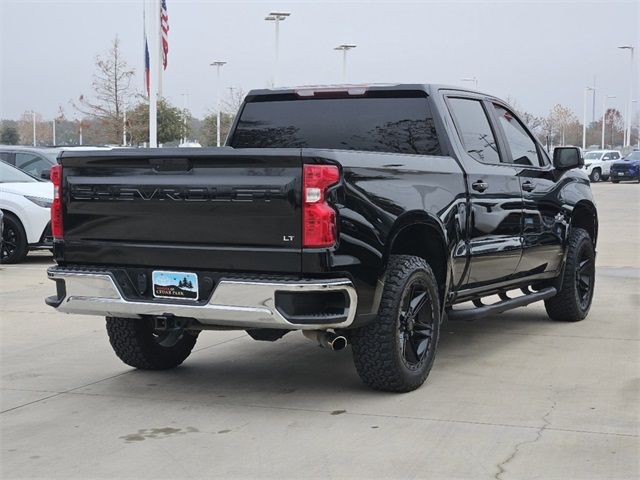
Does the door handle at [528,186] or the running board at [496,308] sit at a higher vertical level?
the door handle at [528,186]

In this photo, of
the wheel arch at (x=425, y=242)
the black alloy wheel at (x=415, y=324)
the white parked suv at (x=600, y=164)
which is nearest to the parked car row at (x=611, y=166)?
the white parked suv at (x=600, y=164)

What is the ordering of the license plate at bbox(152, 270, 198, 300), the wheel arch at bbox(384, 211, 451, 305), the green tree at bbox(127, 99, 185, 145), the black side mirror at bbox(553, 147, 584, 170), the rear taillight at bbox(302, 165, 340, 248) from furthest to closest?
the green tree at bbox(127, 99, 185, 145) → the black side mirror at bbox(553, 147, 584, 170) → the wheel arch at bbox(384, 211, 451, 305) → the license plate at bbox(152, 270, 198, 300) → the rear taillight at bbox(302, 165, 340, 248)

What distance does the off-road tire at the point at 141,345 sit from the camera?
6719 mm

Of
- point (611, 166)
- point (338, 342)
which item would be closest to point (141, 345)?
point (338, 342)

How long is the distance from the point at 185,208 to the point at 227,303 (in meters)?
0.61

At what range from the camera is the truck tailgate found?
5406 millimetres

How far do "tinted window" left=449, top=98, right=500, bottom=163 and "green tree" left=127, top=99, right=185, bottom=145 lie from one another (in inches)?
1563

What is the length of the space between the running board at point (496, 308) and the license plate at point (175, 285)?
6.45 ft

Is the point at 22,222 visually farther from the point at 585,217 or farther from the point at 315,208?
the point at 315,208

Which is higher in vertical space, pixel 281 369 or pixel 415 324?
pixel 415 324

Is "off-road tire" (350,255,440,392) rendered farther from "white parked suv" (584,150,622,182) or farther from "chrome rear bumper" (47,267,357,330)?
"white parked suv" (584,150,622,182)

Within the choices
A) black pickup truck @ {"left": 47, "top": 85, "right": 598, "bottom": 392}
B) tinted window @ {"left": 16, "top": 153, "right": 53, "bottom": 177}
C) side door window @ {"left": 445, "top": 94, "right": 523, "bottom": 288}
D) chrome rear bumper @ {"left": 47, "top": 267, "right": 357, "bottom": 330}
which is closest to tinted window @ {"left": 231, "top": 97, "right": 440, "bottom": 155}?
black pickup truck @ {"left": 47, "top": 85, "right": 598, "bottom": 392}

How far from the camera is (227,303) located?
18.1 feet

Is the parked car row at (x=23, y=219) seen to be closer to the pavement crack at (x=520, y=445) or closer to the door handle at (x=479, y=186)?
the door handle at (x=479, y=186)
